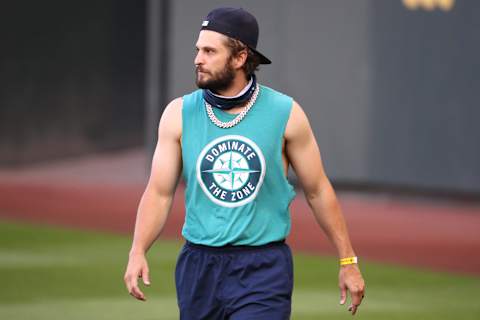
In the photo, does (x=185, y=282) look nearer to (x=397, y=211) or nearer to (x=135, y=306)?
(x=135, y=306)

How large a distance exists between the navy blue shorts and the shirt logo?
0.71 feet

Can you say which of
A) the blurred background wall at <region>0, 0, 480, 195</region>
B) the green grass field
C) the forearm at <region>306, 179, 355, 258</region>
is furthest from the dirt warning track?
the forearm at <region>306, 179, 355, 258</region>

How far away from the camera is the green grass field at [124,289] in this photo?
893 cm

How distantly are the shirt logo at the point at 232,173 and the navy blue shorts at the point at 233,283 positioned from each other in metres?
0.22

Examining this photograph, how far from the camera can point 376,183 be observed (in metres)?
16.3

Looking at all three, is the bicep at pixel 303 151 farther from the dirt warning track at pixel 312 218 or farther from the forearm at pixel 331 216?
the dirt warning track at pixel 312 218

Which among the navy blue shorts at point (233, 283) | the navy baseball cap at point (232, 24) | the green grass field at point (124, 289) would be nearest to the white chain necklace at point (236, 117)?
the navy baseball cap at point (232, 24)

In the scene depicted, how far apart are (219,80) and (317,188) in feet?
2.12

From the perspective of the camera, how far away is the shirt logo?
198 inches

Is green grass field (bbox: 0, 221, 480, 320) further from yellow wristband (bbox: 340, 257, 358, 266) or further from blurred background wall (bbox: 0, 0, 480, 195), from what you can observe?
blurred background wall (bbox: 0, 0, 480, 195)

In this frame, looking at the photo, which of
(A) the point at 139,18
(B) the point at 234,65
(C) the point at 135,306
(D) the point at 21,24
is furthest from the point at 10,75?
(B) the point at 234,65

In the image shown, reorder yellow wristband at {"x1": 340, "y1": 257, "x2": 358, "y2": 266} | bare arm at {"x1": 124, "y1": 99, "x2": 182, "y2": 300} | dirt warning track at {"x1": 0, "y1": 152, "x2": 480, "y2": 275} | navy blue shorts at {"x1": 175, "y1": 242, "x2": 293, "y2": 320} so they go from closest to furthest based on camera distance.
A: navy blue shorts at {"x1": 175, "y1": 242, "x2": 293, "y2": 320} < bare arm at {"x1": 124, "y1": 99, "x2": 182, "y2": 300} < yellow wristband at {"x1": 340, "y1": 257, "x2": 358, "y2": 266} < dirt warning track at {"x1": 0, "y1": 152, "x2": 480, "y2": 275}

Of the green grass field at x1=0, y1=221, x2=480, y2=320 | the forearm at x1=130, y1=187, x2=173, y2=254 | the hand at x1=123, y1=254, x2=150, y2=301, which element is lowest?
the green grass field at x1=0, y1=221, x2=480, y2=320

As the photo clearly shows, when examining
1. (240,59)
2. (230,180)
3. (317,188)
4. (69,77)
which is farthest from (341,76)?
(230,180)
